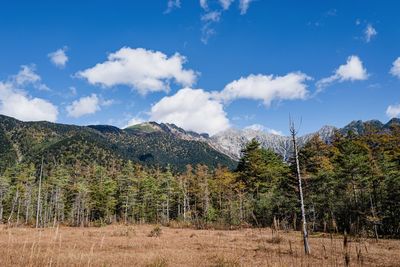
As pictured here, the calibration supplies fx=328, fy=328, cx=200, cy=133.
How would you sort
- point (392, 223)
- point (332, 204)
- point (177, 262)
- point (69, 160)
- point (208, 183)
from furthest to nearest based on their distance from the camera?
1. point (69, 160)
2. point (208, 183)
3. point (332, 204)
4. point (392, 223)
5. point (177, 262)

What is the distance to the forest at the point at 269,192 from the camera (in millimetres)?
38031

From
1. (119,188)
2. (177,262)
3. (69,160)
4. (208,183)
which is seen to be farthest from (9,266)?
(69,160)

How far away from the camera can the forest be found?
38031 millimetres

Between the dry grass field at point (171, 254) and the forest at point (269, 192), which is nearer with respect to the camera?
the dry grass field at point (171, 254)

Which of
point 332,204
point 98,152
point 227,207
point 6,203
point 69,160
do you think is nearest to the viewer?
point 332,204

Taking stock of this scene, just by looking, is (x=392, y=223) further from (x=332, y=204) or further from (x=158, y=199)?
(x=158, y=199)

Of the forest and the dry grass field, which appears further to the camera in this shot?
the forest

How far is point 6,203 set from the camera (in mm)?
76625

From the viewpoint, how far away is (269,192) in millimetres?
51875

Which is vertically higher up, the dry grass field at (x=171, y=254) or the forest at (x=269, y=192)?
the forest at (x=269, y=192)

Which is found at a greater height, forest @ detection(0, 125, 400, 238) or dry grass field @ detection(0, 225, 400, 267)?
forest @ detection(0, 125, 400, 238)

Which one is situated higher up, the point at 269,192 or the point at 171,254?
the point at 269,192

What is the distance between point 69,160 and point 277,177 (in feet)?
478

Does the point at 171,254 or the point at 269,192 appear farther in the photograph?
the point at 269,192
